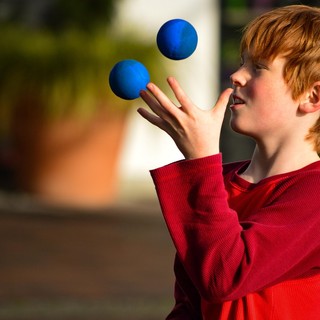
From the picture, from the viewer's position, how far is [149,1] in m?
13.7

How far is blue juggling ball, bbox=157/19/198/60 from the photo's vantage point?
2.51 m

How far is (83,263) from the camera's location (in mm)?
8430

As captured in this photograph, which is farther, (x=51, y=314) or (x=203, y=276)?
(x=51, y=314)

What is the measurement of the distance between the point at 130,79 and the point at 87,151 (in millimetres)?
9302

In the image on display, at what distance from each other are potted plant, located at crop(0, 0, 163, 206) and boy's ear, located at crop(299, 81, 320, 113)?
893cm

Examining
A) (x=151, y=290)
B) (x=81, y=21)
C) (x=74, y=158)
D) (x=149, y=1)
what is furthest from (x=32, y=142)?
(x=151, y=290)

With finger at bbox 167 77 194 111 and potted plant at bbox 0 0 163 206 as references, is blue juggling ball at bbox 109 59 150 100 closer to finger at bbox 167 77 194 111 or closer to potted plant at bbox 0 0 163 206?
finger at bbox 167 77 194 111

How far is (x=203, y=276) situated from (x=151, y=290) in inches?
207

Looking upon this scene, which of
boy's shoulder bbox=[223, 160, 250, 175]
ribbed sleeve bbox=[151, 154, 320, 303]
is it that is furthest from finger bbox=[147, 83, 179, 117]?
boy's shoulder bbox=[223, 160, 250, 175]

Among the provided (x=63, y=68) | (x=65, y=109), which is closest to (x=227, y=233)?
(x=65, y=109)

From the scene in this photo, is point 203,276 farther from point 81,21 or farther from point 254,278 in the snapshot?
point 81,21

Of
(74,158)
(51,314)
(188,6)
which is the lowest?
(51,314)

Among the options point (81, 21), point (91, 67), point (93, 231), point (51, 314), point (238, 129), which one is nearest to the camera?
point (238, 129)

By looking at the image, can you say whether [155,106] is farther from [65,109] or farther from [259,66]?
[65,109]
